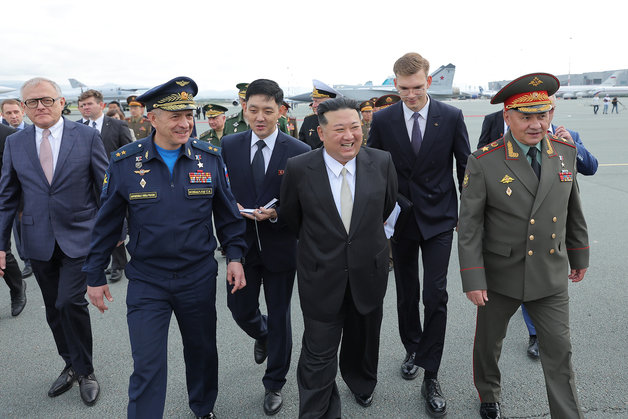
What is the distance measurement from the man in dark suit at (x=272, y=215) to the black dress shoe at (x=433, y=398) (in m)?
0.97

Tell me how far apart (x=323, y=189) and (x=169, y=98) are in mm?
1028

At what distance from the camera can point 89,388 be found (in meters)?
3.13

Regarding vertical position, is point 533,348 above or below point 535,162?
below

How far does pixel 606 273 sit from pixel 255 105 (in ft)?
14.5

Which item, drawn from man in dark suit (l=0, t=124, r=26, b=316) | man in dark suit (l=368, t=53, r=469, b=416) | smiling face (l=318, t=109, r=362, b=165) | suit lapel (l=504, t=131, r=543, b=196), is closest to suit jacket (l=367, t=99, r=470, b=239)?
man in dark suit (l=368, t=53, r=469, b=416)

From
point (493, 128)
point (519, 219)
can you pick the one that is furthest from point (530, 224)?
point (493, 128)

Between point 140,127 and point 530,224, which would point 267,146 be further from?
point 140,127

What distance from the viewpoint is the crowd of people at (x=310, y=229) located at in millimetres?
2469

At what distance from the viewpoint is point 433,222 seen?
124 inches

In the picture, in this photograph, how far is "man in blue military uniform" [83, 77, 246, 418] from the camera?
2.45 meters

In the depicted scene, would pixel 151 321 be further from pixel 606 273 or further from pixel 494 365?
pixel 606 273

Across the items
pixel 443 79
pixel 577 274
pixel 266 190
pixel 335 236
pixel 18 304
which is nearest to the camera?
pixel 335 236

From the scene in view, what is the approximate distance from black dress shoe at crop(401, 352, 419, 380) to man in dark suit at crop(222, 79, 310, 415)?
893 millimetres

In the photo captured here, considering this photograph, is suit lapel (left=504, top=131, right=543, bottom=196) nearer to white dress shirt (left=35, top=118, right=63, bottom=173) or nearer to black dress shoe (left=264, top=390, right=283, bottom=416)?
black dress shoe (left=264, top=390, right=283, bottom=416)
